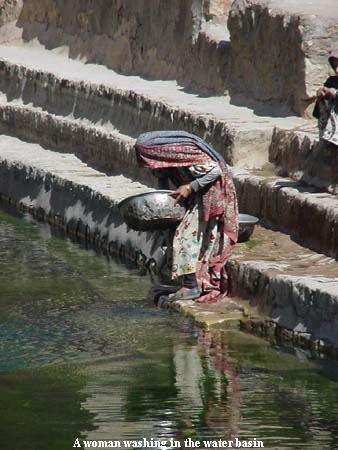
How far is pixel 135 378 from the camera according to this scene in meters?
8.86

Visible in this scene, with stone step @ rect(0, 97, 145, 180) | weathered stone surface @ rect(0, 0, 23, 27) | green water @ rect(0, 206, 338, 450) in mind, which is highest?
weathered stone surface @ rect(0, 0, 23, 27)

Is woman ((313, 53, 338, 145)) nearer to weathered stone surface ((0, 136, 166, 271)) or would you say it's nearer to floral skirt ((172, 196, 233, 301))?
floral skirt ((172, 196, 233, 301))

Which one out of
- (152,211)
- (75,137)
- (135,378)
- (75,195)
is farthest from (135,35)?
(135,378)

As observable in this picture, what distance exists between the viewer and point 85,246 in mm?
13234

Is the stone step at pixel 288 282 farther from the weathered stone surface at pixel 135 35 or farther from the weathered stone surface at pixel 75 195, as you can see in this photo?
the weathered stone surface at pixel 135 35

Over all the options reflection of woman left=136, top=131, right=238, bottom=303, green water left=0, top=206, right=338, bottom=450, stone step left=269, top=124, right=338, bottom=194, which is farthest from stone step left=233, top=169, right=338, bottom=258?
green water left=0, top=206, right=338, bottom=450

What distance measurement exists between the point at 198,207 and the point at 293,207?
38.5 inches

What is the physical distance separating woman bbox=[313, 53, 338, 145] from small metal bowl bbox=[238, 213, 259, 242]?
791 mm

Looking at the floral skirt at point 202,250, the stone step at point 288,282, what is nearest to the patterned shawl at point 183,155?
the floral skirt at point 202,250

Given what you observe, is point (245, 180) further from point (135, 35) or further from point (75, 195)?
point (135, 35)

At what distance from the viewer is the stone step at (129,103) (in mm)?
12680

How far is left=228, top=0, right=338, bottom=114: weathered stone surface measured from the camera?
1323 cm

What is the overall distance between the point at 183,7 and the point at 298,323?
24.7ft

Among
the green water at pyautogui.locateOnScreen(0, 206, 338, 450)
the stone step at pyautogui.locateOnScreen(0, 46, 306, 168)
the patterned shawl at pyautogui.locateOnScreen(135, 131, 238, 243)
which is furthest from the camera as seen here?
the stone step at pyautogui.locateOnScreen(0, 46, 306, 168)
